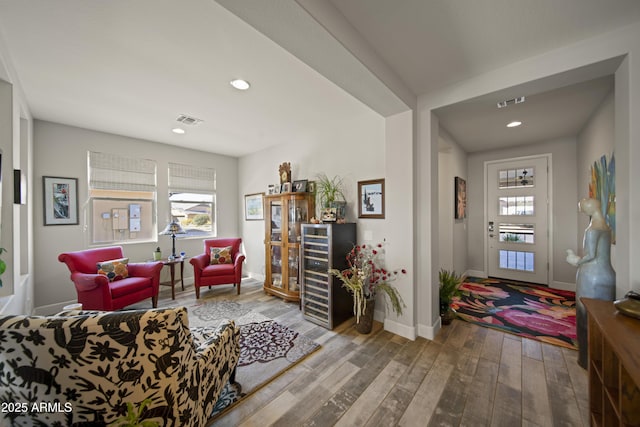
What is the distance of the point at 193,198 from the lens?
15.1 feet

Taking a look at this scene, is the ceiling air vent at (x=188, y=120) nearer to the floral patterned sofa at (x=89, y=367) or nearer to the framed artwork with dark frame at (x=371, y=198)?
the framed artwork with dark frame at (x=371, y=198)

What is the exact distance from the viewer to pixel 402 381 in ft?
6.00

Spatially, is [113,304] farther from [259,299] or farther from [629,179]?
[629,179]

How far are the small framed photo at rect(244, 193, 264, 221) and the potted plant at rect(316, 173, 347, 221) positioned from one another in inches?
62.5

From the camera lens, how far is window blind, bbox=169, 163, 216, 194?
4320mm

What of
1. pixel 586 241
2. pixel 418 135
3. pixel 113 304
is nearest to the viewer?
pixel 586 241

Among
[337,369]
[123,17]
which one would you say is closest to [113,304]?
[337,369]

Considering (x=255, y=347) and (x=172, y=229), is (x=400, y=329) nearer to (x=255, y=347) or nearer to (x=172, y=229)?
(x=255, y=347)

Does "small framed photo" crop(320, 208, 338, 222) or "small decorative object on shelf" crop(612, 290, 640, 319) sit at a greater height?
"small framed photo" crop(320, 208, 338, 222)

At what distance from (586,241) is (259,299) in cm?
376

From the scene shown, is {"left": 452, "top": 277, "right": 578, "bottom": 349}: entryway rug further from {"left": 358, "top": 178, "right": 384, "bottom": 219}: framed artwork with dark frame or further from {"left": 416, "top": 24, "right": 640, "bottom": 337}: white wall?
{"left": 358, "top": 178, "right": 384, "bottom": 219}: framed artwork with dark frame

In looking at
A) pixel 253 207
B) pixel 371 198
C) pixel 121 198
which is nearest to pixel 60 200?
pixel 121 198

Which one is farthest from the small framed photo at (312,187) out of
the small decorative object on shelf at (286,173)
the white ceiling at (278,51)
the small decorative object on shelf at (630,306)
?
the small decorative object on shelf at (630,306)

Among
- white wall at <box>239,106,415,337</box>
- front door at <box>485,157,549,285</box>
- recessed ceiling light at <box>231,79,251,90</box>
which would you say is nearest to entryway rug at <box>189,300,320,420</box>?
white wall at <box>239,106,415,337</box>
